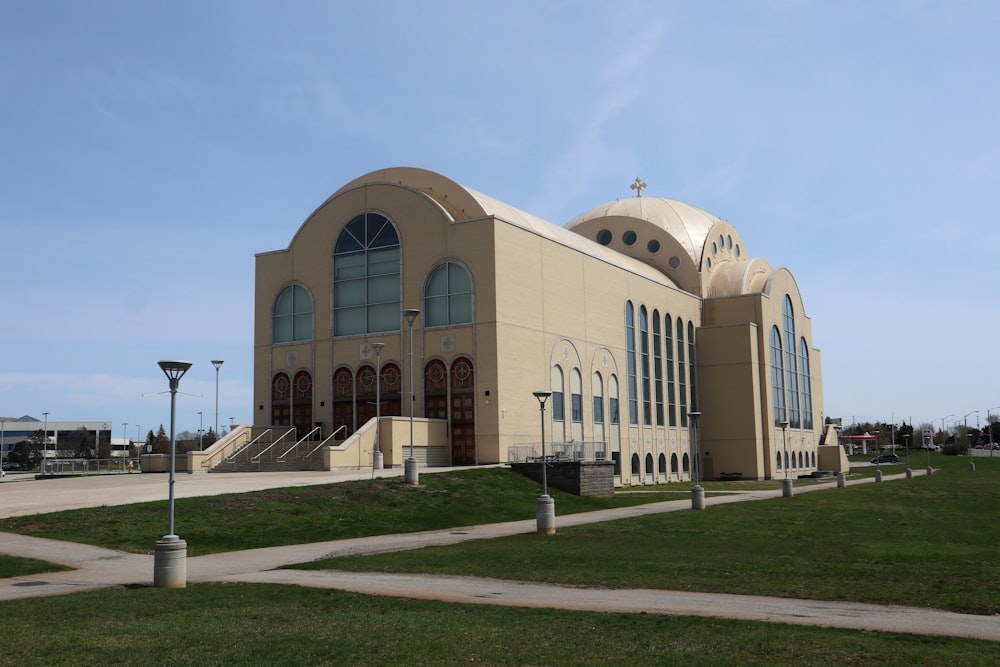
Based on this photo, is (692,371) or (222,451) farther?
(692,371)

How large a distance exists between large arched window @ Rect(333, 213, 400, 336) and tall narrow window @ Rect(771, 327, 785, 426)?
36.9 meters

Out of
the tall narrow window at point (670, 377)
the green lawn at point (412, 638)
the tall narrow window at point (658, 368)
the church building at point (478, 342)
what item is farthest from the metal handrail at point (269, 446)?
the green lawn at point (412, 638)

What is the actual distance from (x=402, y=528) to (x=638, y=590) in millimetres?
14903

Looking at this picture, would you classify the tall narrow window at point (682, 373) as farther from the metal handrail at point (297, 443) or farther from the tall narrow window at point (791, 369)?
the metal handrail at point (297, 443)

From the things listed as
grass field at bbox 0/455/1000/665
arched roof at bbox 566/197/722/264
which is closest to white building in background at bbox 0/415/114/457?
arched roof at bbox 566/197/722/264

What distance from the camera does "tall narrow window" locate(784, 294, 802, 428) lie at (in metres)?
82.8

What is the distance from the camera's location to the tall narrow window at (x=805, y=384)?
3423 inches

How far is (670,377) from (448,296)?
82.0 ft

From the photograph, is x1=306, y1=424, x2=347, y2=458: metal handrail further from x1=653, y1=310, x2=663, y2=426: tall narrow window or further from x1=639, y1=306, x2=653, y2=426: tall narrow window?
x1=653, y1=310, x2=663, y2=426: tall narrow window

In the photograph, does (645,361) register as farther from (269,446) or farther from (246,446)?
(246,446)

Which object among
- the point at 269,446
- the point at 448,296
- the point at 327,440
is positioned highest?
the point at 448,296

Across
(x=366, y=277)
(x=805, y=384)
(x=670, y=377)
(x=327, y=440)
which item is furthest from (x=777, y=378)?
(x=327, y=440)

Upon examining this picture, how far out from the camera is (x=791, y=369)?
84.3 m

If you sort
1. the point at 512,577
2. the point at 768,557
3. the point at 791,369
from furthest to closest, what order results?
the point at 791,369 → the point at 768,557 → the point at 512,577
